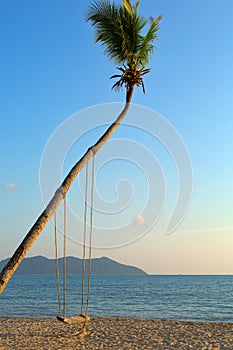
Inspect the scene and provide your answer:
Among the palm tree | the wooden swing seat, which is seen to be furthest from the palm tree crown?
the wooden swing seat

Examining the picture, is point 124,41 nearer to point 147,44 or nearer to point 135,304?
point 147,44

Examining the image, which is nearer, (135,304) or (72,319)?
(72,319)

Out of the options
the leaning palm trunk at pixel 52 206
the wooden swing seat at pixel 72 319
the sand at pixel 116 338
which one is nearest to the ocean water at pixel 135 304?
the sand at pixel 116 338

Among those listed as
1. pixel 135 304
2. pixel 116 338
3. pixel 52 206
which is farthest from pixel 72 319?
pixel 135 304

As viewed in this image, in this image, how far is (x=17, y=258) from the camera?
307 inches

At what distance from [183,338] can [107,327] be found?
3631 mm

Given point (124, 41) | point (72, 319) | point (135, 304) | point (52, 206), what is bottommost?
point (135, 304)

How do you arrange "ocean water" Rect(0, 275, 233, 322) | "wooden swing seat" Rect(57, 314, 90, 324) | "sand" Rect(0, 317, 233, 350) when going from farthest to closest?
1. "ocean water" Rect(0, 275, 233, 322)
2. "sand" Rect(0, 317, 233, 350)
3. "wooden swing seat" Rect(57, 314, 90, 324)

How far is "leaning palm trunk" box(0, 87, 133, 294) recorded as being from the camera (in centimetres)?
774

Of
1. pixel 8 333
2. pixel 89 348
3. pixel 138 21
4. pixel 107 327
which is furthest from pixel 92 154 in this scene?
pixel 107 327

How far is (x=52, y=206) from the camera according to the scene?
325 inches

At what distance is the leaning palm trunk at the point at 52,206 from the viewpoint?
7742mm

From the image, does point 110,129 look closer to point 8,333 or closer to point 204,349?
point 204,349

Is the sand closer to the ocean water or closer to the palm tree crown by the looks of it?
the palm tree crown
